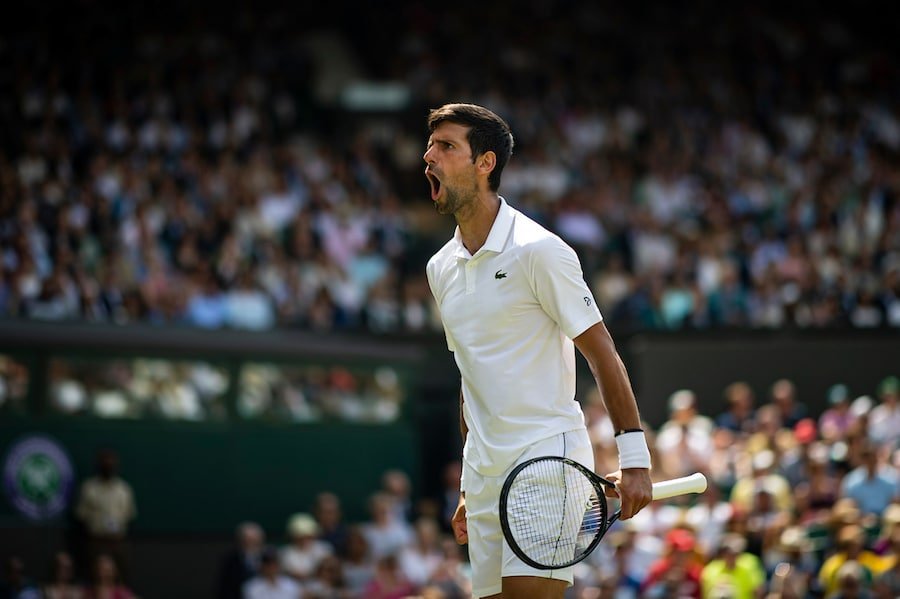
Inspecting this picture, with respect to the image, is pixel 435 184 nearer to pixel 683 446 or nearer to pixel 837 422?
pixel 683 446

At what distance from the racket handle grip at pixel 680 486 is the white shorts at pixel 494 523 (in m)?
0.22

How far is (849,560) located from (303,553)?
5.04m

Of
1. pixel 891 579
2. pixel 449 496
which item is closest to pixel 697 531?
pixel 891 579

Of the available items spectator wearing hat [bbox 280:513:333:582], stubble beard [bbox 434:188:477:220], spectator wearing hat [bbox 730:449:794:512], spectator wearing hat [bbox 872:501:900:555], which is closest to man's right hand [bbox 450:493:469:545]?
stubble beard [bbox 434:188:477:220]

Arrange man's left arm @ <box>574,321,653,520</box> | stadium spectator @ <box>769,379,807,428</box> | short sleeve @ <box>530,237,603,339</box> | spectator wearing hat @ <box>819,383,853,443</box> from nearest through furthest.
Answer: man's left arm @ <box>574,321,653,520</box>
short sleeve @ <box>530,237,603,339</box>
spectator wearing hat @ <box>819,383,853,443</box>
stadium spectator @ <box>769,379,807,428</box>

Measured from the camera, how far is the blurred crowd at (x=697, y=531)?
9320 millimetres

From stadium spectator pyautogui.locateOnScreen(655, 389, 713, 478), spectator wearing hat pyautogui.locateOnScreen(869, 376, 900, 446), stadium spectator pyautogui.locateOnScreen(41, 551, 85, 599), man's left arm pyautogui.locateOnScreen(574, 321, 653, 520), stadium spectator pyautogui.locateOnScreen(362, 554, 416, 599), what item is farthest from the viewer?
stadium spectator pyautogui.locateOnScreen(655, 389, 713, 478)

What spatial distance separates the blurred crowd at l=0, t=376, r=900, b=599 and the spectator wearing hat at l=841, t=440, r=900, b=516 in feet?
0.03

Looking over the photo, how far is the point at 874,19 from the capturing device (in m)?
24.5

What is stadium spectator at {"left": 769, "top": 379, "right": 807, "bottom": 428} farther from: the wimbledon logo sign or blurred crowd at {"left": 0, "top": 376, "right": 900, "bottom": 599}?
the wimbledon logo sign

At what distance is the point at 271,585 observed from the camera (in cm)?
1174

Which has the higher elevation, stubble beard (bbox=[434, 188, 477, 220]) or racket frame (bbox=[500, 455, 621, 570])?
stubble beard (bbox=[434, 188, 477, 220])

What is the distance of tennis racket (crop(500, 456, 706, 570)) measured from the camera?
4348 millimetres

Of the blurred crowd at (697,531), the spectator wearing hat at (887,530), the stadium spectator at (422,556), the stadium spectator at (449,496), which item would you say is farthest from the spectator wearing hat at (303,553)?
the spectator wearing hat at (887,530)
